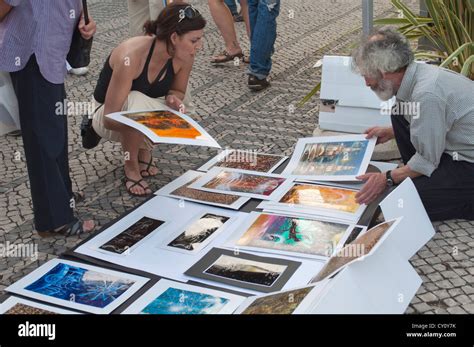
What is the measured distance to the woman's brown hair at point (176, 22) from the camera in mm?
3676

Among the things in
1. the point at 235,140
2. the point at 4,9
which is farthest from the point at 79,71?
the point at 4,9

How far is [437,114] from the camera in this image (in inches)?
124

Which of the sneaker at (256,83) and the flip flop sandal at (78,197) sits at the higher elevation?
the sneaker at (256,83)

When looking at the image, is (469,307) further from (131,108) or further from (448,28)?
(448,28)

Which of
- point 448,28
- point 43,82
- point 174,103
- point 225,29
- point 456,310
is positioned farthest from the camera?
point 225,29

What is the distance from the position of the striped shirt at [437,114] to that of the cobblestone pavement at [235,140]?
37 centimetres

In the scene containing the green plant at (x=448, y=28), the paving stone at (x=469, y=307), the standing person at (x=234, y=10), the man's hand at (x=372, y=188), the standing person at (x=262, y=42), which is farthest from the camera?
the standing person at (x=234, y=10)

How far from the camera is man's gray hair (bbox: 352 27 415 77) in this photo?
3.21m

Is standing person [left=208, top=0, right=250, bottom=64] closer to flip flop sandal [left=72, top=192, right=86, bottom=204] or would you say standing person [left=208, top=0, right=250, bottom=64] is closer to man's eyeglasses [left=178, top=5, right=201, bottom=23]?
→ man's eyeglasses [left=178, top=5, right=201, bottom=23]

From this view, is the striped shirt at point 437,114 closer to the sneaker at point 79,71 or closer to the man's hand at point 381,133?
the man's hand at point 381,133

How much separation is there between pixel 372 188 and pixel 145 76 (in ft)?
4.42

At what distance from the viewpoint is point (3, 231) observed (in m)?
3.58

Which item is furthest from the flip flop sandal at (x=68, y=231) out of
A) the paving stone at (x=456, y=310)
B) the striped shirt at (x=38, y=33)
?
the paving stone at (x=456, y=310)

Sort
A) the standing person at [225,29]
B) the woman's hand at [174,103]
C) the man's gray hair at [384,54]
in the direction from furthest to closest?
1. the standing person at [225,29]
2. the woman's hand at [174,103]
3. the man's gray hair at [384,54]
